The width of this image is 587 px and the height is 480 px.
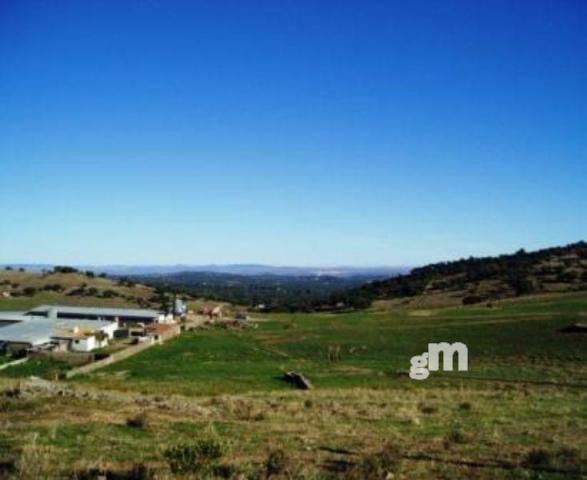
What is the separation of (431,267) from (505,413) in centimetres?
16530

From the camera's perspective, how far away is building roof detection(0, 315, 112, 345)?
6714 centimetres

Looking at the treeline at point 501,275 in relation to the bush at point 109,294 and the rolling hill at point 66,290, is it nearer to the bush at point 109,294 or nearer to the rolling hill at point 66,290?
the rolling hill at point 66,290

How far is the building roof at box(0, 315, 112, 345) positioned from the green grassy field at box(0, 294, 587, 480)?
41.3ft

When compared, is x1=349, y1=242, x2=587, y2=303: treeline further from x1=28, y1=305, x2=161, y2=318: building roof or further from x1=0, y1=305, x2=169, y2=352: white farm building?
x1=0, y1=305, x2=169, y2=352: white farm building

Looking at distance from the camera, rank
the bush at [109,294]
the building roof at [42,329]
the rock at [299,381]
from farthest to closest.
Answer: the bush at [109,294] < the building roof at [42,329] < the rock at [299,381]

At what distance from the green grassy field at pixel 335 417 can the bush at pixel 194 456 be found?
0.34 m

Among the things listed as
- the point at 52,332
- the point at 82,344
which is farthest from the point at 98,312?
the point at 82,344

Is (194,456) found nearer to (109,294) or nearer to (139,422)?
(139,422)

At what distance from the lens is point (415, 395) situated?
34438 mm

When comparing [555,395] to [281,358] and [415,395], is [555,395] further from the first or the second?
[281,358]

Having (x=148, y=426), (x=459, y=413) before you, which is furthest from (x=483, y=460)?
(x=459, y=413)

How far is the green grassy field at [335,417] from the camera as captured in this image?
13.9 meters

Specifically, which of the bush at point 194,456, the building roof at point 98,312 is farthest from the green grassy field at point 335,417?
the building roof at point 98,312

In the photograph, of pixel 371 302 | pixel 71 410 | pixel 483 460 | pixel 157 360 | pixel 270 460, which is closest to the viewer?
pixel 270 460
